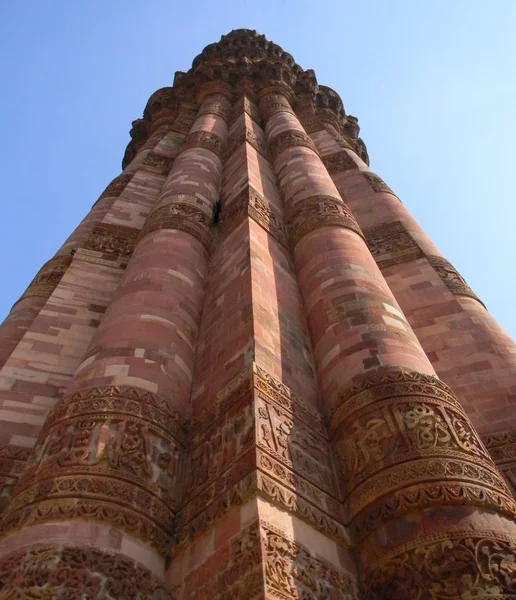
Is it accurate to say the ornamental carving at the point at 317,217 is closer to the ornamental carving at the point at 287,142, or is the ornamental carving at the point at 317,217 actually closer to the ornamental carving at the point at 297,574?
the ornamental carving at the point at 287,142

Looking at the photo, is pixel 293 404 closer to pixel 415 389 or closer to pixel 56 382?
pixel 415 389

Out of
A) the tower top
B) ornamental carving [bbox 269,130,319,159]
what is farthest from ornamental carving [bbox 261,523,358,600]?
the tower top

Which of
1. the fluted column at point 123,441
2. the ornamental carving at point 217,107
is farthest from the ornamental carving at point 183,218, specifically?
the ornamental carving at point 217,107

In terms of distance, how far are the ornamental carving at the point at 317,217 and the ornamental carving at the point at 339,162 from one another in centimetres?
475

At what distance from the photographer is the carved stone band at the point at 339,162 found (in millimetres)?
14531

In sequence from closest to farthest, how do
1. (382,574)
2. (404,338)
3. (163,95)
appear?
(382,574), (404,338), (163,95)

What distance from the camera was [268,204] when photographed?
1026 centimetres

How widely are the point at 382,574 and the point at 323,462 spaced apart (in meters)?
1.22

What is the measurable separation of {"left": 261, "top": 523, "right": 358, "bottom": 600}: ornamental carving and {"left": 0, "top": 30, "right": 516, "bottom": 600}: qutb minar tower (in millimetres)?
15

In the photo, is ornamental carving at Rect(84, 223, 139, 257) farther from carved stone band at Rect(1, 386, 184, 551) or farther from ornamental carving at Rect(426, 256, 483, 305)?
carved stone band at Rect(1, 386, 184, 551)

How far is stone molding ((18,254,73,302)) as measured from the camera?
992cm

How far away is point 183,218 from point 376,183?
5494 millimetres

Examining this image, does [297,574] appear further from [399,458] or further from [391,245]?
[391,245]

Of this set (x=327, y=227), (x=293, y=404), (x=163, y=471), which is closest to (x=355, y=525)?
(x=293, y=404)
